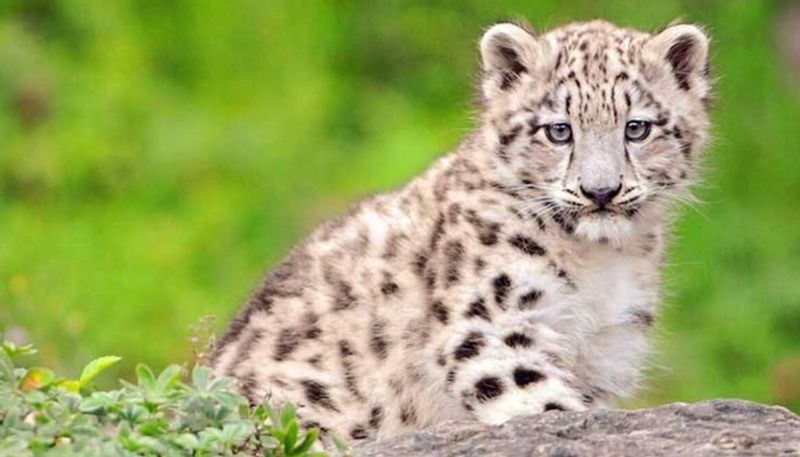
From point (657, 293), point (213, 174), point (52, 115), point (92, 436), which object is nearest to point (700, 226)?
point (213, 174)

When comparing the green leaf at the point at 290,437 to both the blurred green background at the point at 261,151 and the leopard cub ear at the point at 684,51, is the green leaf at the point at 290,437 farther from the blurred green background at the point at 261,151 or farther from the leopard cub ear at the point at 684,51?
the blurred green background at the point at 261,151

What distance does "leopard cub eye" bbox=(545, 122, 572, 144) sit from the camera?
9219 mm

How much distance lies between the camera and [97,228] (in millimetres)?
16047

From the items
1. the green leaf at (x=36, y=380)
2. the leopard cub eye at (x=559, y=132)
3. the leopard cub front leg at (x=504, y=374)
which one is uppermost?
the leopard cub eye at (x=559, y=132)

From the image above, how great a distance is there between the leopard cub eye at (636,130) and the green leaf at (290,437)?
2.74 meters

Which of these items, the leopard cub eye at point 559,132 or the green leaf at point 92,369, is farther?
the leopard cub eye at point 559,132

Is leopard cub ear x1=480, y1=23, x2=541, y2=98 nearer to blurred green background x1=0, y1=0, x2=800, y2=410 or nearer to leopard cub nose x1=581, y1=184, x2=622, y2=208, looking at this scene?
leopard cub nose x1=581, y1=184, x2=622, y2=208

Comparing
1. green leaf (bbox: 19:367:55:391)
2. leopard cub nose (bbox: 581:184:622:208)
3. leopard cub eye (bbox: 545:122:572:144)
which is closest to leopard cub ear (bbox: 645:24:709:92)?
leopard cub eye (bbox: 545:122:572:144)

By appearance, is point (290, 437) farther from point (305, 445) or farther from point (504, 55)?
point (504, 55)

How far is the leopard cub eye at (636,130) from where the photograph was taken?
30.2 feet

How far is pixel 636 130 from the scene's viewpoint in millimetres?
9242

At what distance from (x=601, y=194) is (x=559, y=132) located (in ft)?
1.22

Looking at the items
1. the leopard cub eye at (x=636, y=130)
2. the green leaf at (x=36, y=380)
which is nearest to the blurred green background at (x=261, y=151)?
the leopard cub eye at (x=636, y=130)

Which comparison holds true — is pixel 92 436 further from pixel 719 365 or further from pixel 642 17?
pixel 642 17
